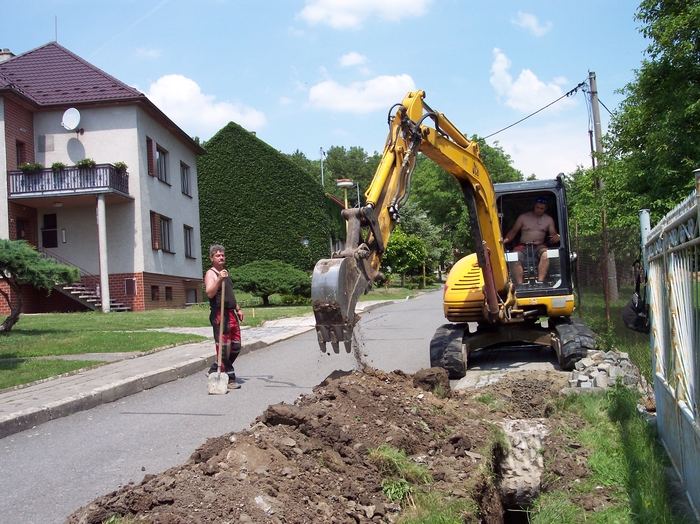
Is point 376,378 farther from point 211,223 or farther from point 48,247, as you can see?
point 211,223

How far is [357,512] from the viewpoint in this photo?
4250 millimetres

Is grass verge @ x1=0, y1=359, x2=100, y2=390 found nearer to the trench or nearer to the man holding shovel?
the man holding shovel

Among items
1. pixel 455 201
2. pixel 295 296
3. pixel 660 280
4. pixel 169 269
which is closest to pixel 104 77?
pixel 169 269

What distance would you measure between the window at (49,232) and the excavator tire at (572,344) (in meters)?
23.0

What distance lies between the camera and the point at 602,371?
26.3 feet

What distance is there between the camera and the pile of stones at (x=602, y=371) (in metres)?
7.54

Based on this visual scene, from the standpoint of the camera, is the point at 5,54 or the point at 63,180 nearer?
the point at 63,180

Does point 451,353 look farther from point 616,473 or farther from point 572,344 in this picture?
point 616,473

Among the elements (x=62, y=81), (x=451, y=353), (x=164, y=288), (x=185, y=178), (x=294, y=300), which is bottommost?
(x=451, y=353)

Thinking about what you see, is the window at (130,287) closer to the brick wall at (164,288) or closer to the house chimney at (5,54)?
the brick wall at (164,288)

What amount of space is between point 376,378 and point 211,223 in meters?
36.4

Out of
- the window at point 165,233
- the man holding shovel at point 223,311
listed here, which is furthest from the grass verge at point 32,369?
the window at point 165,233

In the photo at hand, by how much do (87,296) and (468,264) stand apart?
63.1 ft

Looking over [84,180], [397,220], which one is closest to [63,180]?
[84,180]
